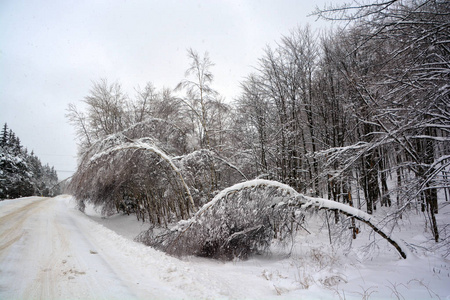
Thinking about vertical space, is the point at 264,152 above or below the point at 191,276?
above

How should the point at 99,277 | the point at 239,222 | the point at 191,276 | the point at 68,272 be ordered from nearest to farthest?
1. the point at 99,277
2. the point at 68,272
3. the point at 191,276
4. the point at 239,222

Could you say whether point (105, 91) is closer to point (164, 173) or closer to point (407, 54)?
point (164, 173)

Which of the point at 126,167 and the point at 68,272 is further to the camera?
the point at 126,167

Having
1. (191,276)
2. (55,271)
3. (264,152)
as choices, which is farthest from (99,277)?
(264,152)

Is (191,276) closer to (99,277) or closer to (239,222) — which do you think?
(99,277)

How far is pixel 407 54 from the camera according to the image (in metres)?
4.04

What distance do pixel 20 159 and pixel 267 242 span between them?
3396 cm

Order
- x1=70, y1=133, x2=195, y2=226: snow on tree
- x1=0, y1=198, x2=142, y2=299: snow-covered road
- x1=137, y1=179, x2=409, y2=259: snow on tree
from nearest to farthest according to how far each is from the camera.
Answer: x1=0, y1=198, x2=142, y2=299: snow-covered road → x1=137, y1=179, x2=409, y2=259: snow on tree → x1=70, y1=133, x2=195, y2=226: snow on tree

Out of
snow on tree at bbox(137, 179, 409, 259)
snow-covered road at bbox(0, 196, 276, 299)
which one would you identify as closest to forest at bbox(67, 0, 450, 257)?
snow on tree at bbox(137, 179, 409, 259)

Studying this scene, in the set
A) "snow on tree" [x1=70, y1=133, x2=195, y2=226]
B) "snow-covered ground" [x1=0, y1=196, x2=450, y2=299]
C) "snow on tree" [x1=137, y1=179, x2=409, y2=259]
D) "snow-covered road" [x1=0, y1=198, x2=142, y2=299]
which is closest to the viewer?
"snow-covered road" [x1=0, y1=198, x2=142, y2=299]

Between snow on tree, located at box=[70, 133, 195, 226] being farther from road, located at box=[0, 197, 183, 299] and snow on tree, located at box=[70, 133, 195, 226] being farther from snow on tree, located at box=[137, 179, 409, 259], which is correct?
road, located at box=[0, 197, 183, 299]

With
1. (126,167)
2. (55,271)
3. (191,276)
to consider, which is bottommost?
(191,276)

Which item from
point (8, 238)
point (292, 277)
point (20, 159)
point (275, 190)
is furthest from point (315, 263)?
point (20, 159)

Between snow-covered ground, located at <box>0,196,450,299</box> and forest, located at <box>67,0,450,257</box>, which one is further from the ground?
forest, located at <box>67,0,450,257</box>
